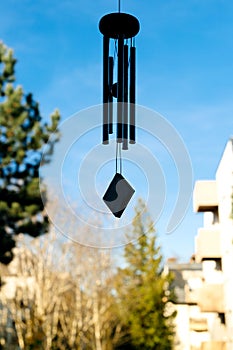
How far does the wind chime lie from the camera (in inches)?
104

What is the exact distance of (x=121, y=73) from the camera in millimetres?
2723

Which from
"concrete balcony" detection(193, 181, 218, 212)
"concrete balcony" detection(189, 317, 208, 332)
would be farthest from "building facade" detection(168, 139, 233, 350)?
"concrete balcony" detection(189, 317, 208, 332)

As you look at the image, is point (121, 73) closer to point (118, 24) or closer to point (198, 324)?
point (118, 24)

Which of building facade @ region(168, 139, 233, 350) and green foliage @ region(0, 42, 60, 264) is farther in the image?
building facade @ region(168, 139, 233, 350)

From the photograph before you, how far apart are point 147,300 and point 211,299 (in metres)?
4.13

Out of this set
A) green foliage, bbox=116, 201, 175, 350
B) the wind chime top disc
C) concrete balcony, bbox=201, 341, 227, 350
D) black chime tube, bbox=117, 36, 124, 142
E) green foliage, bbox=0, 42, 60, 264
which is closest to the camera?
black chime tube, bbox=117, 36, 124, 142

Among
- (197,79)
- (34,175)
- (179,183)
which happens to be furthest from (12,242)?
(179,183)

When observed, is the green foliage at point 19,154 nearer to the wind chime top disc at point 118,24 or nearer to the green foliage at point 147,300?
the green foliage at point 147,300

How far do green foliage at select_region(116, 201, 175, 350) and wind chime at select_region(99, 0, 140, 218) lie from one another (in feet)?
50.1

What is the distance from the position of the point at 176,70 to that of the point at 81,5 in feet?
2.84

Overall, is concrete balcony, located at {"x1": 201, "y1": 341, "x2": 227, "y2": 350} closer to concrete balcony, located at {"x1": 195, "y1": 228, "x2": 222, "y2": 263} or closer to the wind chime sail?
concrete balcony, located at {"x1": 195, "y1": 228, "x2": 222, "y2": 263}

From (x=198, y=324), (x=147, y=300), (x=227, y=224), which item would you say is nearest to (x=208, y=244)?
(x=227, y=224)

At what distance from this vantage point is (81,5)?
9.53 ft

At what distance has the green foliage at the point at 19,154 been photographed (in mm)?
12625
